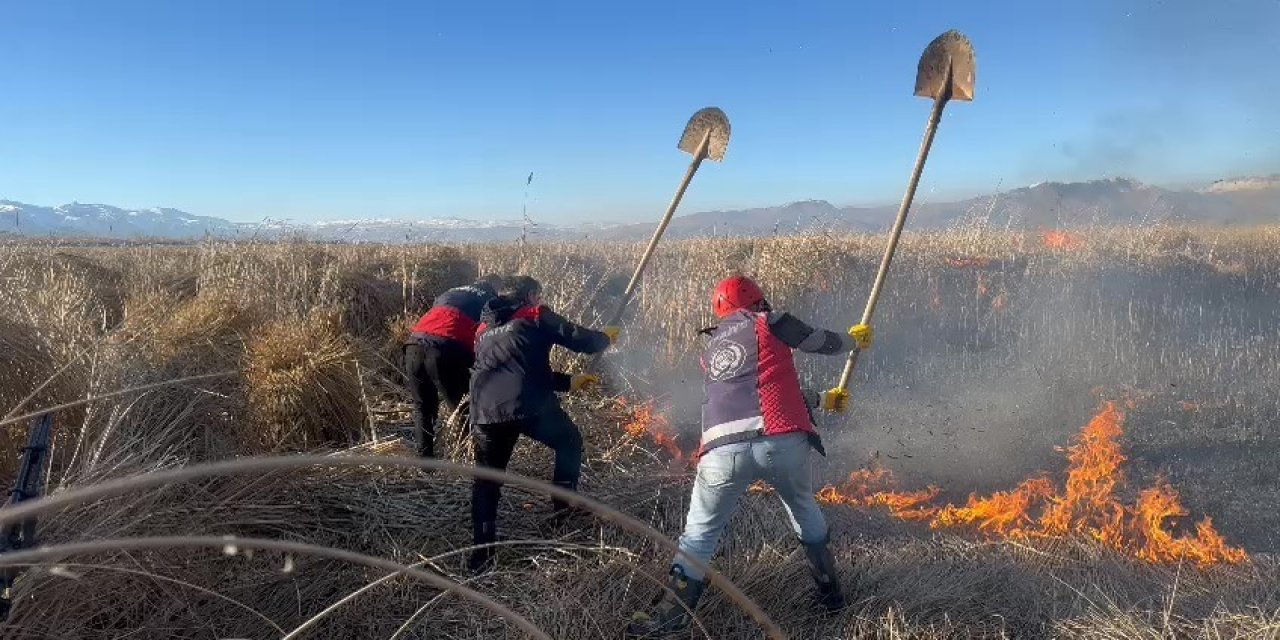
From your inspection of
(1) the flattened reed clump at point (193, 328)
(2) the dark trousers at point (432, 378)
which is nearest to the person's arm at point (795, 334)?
(2) the dark trousers at point (432, 378)

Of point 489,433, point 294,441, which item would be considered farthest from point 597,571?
point 294,441

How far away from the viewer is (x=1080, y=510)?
5148 mm

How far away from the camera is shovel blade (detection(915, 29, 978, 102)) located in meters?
4.80

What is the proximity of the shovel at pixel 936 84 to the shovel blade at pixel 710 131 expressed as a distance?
56.6 inches

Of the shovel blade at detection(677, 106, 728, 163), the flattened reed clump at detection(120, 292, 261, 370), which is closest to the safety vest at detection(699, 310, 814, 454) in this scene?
the shovel blade at detection(677, 106, 728, 163)

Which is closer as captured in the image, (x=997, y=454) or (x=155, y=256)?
(x=997, y=454)

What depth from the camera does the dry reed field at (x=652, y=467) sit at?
11.1ft

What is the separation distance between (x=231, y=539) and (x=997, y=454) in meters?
6.47

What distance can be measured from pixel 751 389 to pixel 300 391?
3.54 metres

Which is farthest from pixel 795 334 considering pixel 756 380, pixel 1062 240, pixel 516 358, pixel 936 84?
pixel 1062 240

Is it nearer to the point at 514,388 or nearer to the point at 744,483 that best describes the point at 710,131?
the point at 514,388

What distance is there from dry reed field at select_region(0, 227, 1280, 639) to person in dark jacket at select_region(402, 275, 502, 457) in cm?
25

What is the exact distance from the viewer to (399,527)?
4.34 m

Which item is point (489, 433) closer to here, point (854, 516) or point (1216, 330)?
point (854, 516)
